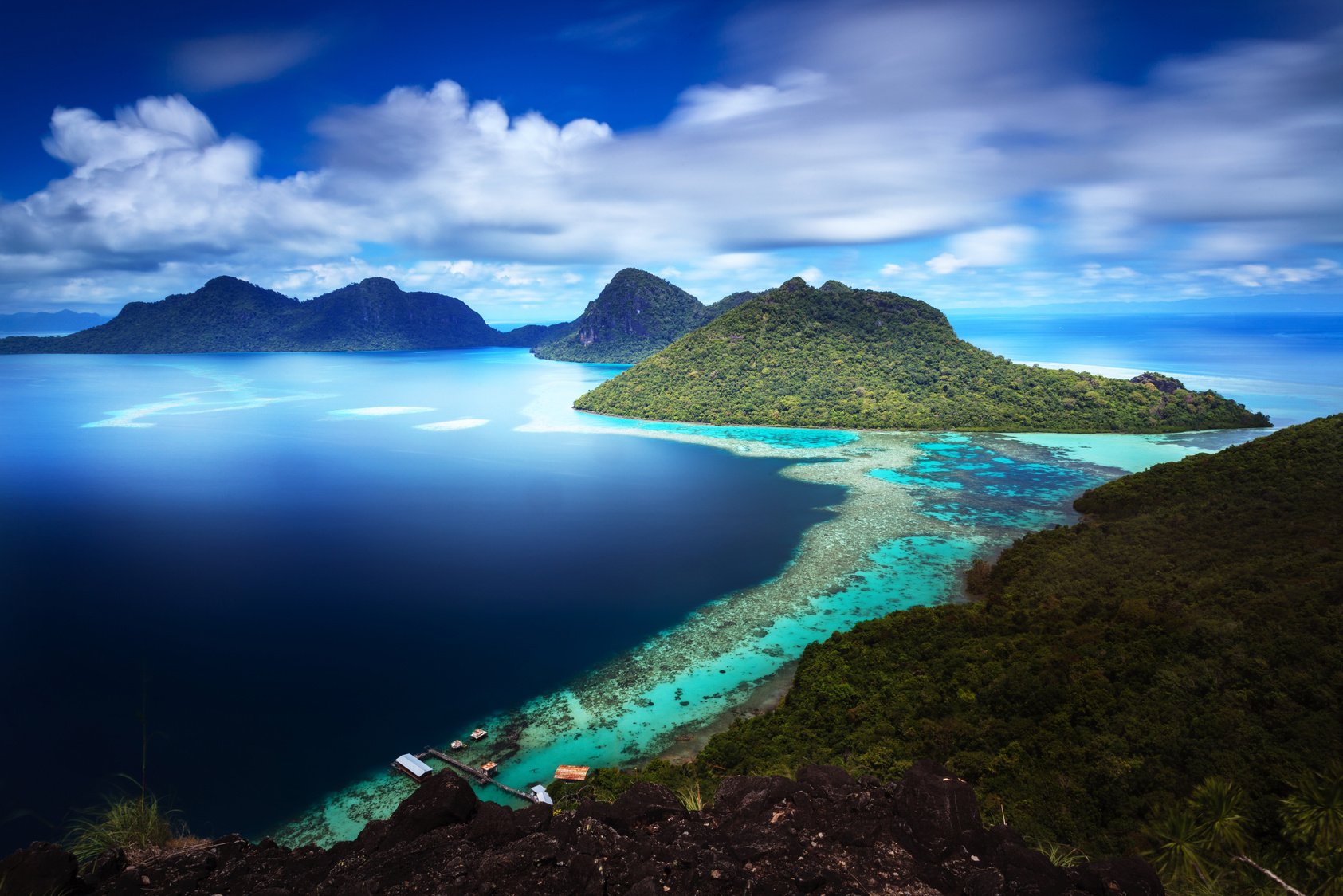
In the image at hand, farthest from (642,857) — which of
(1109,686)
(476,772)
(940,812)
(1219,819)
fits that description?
(1109,686)

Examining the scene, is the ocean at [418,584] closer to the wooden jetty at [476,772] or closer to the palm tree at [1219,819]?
the wooden jetty at [476,772]

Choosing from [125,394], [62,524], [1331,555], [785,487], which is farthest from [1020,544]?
[125,394]

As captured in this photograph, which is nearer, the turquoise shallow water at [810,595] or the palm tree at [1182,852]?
the palm tree at [1182,852]

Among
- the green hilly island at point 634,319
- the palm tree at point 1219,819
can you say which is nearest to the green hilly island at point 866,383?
the palm tree at point 1219,819

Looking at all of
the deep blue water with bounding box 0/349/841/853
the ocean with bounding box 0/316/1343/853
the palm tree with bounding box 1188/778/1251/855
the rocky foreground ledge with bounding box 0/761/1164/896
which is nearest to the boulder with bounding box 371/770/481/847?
the rocky foreground ledge with bounding box 0/761/1164/896

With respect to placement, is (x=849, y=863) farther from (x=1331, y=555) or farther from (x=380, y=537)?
(x=380, y=537)

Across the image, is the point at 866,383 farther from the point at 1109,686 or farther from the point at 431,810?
the point at 431,810
